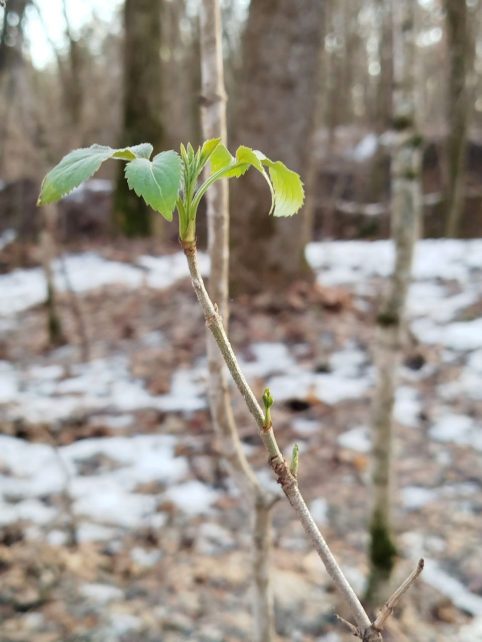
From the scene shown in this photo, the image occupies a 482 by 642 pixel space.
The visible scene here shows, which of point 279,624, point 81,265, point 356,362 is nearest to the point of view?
point 279,624

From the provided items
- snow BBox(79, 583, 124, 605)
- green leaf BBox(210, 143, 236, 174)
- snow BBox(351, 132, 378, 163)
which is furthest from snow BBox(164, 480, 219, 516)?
snow BBox(351, 132, 378, 163)

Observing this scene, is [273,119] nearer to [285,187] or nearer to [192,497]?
[192,497]

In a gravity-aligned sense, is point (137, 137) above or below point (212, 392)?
above

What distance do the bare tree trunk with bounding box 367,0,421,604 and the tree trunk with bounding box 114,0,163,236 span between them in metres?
5.57

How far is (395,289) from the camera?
76.7 inches

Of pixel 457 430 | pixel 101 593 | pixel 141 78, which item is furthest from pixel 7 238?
pixel 101 593

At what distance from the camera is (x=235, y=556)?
2.38 m

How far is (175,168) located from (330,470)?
266 centimetres

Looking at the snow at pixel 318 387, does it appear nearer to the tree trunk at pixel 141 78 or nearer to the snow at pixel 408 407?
the snow at pixel 408 407

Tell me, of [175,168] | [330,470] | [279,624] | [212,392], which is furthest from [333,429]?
[175,168]

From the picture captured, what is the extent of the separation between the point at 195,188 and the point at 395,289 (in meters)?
1.41

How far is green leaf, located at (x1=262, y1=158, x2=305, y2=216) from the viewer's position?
686 millimetres

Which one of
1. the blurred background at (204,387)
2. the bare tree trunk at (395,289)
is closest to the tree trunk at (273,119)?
the blurred background at (204,387)

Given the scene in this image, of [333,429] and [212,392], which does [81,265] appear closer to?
[333,429]
